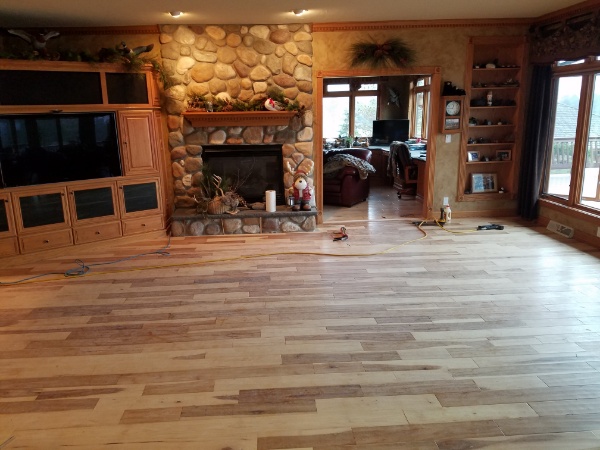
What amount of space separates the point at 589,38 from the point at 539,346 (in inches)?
149

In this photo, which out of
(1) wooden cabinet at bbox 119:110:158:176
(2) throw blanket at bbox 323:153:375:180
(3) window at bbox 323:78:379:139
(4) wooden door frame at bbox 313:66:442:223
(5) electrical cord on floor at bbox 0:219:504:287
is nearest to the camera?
(5) electrical cord on floor at bbox 0:219:504:287

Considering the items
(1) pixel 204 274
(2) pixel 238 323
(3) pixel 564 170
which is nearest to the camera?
(2) pixel 238 323

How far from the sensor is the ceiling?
4.65m

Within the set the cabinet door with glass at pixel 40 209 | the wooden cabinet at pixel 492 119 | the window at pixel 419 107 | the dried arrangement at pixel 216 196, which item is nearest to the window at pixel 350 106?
the window at pixel 419 107

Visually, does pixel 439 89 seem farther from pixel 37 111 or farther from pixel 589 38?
pixel 37 111

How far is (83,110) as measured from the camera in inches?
205

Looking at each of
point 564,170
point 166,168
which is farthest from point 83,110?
point 564,170

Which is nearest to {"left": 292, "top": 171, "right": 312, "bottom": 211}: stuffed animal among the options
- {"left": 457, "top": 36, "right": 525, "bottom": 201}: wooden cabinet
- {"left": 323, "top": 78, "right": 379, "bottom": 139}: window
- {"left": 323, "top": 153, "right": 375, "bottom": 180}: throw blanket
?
{"left": 323, "top": 153, "right": 375, "bottom": 180}: throw blanket

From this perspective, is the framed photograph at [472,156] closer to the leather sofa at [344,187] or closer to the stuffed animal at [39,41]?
the leather sofa at [344,187]

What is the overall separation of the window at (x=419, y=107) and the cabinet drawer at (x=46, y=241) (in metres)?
7.45

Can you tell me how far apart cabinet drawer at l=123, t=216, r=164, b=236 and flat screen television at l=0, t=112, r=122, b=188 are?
0.62 metres

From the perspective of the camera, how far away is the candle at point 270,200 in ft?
19.6

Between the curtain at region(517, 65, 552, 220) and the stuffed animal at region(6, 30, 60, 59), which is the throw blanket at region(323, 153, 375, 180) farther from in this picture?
the stuffed animal at region(6, 30, 60, 59)

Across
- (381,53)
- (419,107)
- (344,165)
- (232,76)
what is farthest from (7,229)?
(419,107)
